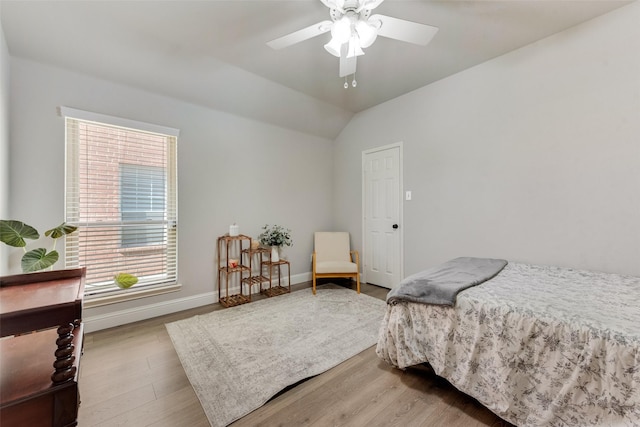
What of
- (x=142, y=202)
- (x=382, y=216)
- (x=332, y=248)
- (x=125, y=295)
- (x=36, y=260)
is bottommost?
(x=125, y=295)

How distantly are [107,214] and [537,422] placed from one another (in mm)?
3636

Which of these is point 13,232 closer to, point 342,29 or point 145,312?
point 145,312

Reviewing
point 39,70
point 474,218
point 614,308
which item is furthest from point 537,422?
point 39,70

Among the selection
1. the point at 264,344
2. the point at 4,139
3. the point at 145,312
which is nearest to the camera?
the point at 4,139

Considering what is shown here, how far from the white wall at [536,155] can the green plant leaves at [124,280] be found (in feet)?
10.3

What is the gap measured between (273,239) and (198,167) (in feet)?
4.37

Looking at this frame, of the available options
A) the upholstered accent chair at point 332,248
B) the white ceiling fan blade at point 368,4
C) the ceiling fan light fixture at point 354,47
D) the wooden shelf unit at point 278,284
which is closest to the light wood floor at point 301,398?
the wooden shelf unit at point 278,284

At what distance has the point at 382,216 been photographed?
3.78 metres

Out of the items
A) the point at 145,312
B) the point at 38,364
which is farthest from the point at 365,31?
the point at 145,312

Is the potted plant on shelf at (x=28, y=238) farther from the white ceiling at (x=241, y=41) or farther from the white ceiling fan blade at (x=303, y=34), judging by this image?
the white ceiling fan blade at (x=303, y=34)

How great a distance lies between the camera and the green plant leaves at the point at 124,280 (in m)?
2.44

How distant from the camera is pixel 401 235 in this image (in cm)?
350

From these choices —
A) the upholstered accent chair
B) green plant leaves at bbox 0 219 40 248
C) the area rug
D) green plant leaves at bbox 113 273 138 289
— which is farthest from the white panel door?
green plant leaves at bbox 0 219 40 248

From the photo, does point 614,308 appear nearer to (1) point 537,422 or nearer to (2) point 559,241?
(1) point 537,422
